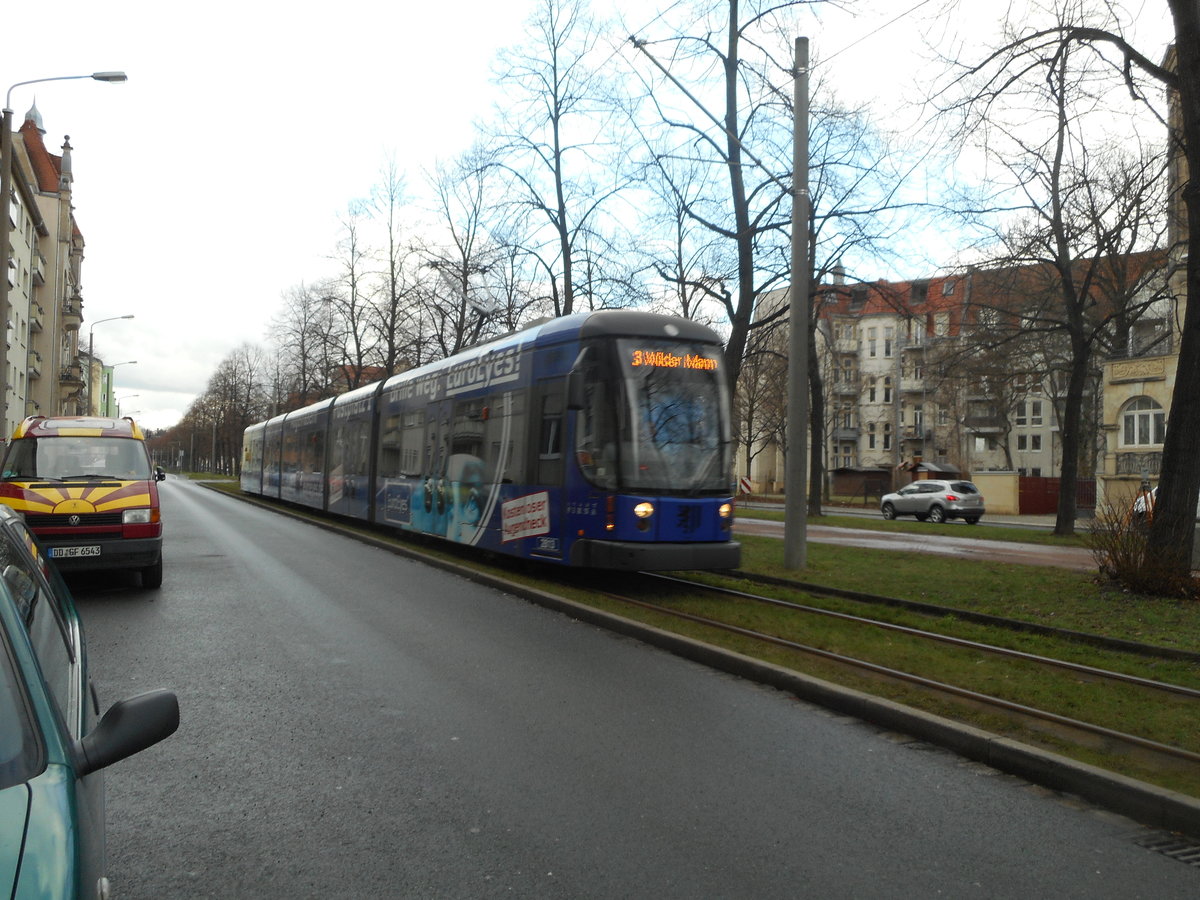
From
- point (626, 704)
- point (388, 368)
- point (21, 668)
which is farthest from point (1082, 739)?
point (388, 368)

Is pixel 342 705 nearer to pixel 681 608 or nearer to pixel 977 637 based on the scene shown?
pixel 681 608

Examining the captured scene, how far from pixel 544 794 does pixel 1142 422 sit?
127 feet

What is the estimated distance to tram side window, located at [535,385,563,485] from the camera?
12.5 metres

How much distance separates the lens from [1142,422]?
124ft

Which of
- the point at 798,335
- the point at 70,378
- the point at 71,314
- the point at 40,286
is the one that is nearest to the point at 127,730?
the point at 798,335

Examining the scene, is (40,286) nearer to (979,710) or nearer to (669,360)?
(669,360)

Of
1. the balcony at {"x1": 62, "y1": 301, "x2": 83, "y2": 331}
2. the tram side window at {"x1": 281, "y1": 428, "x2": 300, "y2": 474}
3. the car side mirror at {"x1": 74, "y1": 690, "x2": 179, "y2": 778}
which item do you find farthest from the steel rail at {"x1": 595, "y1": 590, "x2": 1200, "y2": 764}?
the balcony at {"x1": 62, "y1": 301, "x2": 83, "y2": 331}

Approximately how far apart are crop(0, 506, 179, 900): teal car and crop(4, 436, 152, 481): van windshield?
9.74 meters

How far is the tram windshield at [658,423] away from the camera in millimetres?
11625

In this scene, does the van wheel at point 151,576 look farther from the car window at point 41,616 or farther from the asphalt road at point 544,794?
the car window at point 41,616

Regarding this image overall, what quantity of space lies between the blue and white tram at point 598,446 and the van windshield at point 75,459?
15.2ft

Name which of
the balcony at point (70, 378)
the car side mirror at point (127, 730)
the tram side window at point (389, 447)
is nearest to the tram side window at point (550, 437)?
the tram side window at point (389, 447)

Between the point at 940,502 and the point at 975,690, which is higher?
the point at 940,502

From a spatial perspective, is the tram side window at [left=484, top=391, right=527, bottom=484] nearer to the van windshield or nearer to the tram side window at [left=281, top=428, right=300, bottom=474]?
the van windshield
